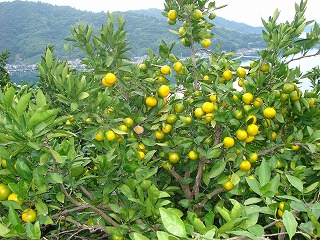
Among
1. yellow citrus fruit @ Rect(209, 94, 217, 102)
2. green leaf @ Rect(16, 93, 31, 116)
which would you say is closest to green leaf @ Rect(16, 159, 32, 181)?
green leaf @ Rect(16, 93, 31, 116)

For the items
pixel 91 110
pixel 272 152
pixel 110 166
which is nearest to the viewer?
pixel 110 166

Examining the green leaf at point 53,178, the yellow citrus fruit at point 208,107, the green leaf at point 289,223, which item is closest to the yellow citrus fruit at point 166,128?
the yellow citrus fruit at point 208,107

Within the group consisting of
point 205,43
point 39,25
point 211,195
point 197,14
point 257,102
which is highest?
point 39,25

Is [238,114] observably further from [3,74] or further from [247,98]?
[3,74]

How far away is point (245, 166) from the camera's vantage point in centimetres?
188

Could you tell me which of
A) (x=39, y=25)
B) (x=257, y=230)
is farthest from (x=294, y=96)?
(x=39, y=25)

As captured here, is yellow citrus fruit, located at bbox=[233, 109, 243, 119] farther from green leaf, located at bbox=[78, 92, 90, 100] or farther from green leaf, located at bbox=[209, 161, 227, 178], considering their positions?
green leaf, located at bbox=[78, 92, 90, 100]

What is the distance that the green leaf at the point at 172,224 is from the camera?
2.56 feet

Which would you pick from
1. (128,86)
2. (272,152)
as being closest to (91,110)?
(128,86)

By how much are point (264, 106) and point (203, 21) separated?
82cm

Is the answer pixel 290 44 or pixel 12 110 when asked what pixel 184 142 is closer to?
pixel 290 44

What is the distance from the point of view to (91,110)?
1821 mm

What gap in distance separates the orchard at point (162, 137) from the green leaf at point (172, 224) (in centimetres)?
58

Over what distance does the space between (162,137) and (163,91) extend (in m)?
0.32
